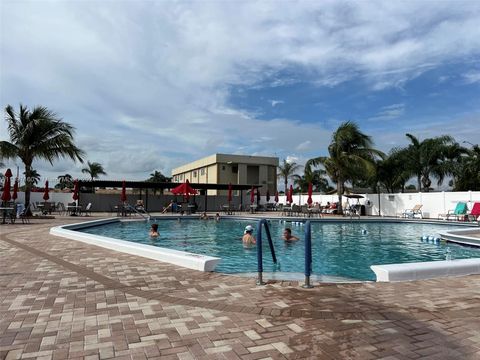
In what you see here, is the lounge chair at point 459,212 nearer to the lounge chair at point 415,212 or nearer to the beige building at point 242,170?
the lounge chair at point 415,212

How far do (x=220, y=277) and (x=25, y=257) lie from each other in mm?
4216

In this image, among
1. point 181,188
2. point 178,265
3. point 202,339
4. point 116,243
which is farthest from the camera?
point 181,188

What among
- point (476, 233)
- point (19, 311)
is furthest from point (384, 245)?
point (19, 311)

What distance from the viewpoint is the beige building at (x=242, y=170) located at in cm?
5253

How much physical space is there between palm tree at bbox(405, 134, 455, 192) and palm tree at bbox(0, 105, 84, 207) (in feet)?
84.6

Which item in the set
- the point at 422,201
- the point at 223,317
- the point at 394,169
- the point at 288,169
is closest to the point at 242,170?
the point at 288,169

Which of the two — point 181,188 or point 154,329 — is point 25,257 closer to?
point 154,329

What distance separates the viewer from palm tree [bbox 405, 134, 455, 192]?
30219 mm

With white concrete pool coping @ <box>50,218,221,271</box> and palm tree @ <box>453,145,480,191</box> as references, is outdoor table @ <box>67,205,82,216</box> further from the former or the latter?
palm tree @ <box>453,145,480,191</box>

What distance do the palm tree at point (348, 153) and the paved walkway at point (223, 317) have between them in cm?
2283

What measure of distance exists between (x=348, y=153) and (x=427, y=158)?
7.55 meters

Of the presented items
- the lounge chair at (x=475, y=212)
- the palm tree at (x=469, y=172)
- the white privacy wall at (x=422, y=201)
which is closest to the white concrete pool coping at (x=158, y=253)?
the lounge chair at (x=475, y=212)

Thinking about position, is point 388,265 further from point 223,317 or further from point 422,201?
point 422,201

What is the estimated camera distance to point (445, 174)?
30.6 metres
